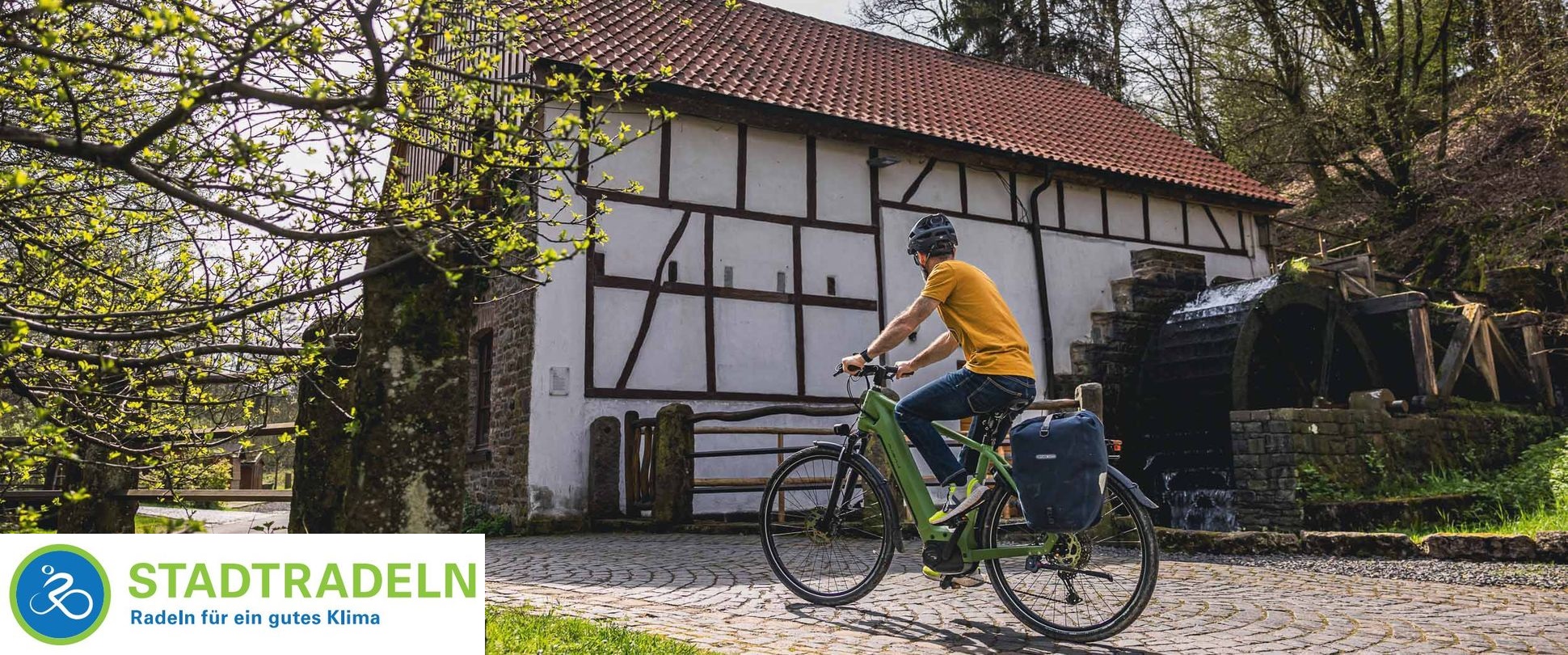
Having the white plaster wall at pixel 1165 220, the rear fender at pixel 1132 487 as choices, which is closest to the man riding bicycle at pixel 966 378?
the rear fender at pixel 1132 487

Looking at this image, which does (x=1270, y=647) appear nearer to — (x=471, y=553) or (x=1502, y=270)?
(x=471, y=553)

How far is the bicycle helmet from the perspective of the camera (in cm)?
516

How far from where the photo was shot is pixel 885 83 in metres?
16.8

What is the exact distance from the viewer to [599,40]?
1327cm

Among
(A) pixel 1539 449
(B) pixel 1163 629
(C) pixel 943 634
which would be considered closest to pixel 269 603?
(C) pixel 943 634

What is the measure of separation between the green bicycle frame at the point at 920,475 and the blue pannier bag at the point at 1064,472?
15cm

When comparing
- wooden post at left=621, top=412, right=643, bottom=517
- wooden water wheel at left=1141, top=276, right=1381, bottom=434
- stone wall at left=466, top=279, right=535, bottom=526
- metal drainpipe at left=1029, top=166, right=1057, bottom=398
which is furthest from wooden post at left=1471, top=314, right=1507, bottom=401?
stone wall at left=466, top=279, right=535, bottom=526

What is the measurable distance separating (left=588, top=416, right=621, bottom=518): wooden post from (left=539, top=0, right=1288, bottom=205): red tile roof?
378 centimetres

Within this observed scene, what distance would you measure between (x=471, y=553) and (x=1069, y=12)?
1073 inches

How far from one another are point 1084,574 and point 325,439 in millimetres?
2945

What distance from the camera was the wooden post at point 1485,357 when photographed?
1535cm

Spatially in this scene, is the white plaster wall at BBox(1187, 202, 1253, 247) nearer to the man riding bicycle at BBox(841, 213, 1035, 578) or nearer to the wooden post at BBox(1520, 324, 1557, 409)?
the wooden post at BBox(1520, 324, 1557, 409)

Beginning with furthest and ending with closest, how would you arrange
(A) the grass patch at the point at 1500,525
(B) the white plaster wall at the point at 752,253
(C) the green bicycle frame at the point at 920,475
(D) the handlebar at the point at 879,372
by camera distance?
(B) the white plaster wall at the point at 752,253 → (A) the grass patch at the point at 1500,525 → (D) the handlebar at the point at 879,372 → (C) the green bicycle frame at the point at 920,475

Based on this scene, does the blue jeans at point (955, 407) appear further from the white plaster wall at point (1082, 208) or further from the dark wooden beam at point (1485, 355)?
the dark wooden beam at point (1485, 355)
